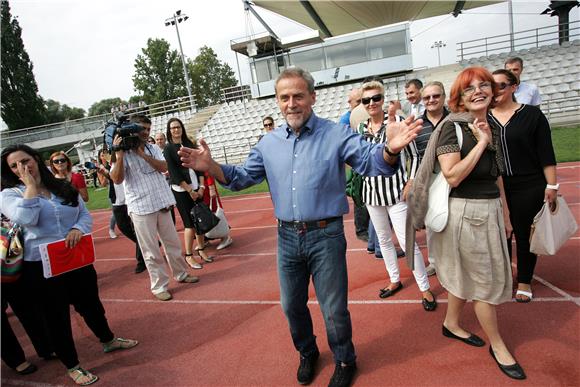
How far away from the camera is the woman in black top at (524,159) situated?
295 cm

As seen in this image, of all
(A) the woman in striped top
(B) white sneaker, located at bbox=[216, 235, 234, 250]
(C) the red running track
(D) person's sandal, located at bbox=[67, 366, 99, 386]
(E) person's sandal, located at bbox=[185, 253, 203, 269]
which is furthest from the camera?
(B) white sneaker, located at bbox=[216, 235, 234, 250]

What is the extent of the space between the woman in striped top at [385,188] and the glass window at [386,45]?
22610mm

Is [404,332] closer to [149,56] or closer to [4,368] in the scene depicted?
[4,368]

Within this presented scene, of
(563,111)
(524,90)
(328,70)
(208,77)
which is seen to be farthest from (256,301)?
(208,77)

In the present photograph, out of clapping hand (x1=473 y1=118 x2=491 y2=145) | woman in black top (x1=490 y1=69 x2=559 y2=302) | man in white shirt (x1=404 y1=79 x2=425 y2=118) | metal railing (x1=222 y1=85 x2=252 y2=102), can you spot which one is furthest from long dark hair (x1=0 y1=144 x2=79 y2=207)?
metal railing (x1=222 y1=85 x2=252 y2=102)

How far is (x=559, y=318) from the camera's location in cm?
297

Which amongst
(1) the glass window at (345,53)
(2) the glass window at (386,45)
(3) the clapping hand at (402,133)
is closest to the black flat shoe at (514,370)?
(3) the clapping hand at (402,133)

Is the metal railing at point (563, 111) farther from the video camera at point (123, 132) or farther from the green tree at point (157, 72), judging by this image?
the green tree at point (157, 72)

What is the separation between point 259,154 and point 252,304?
7.30 ft

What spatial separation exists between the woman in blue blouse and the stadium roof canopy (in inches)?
1096

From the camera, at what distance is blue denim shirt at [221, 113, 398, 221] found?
2.23m

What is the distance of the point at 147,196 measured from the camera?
4215 mm

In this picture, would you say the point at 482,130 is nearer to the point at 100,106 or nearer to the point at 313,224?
the point at 313,224

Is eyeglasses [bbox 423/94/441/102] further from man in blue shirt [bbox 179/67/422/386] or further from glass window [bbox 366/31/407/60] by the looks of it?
glass window [bbox 366/31/407/60]
